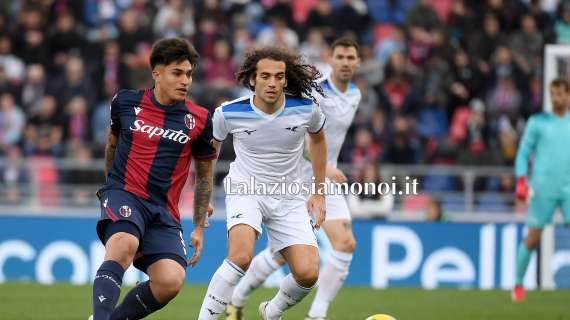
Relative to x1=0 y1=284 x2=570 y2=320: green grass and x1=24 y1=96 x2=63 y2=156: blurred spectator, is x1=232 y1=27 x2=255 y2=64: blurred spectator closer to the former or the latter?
x1=24 y1=96 x2=63 y2=156: blurred spectator

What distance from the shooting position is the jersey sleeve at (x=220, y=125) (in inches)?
353

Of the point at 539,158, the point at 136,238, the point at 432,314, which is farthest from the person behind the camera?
the point at 539,158

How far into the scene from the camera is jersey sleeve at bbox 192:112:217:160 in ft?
27.4

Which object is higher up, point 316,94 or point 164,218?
point 316,94

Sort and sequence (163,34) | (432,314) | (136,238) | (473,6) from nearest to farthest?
(136,238), (432,314), (163,34), (473,6)

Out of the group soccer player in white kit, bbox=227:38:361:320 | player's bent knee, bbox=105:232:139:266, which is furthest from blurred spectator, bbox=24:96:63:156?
player's bent knee, bbox=105:232:139:266

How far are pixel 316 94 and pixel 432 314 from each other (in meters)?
2.79

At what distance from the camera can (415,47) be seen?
20.7 meters

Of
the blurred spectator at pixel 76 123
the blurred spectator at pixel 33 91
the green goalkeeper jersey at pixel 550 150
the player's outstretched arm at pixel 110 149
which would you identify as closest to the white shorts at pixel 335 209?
the player's outstretched arm at pixel 110 149

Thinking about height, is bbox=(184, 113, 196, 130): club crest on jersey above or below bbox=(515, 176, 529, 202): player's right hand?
above

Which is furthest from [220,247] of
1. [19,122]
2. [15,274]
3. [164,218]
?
[164,218]

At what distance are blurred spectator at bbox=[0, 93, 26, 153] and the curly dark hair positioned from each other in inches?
387

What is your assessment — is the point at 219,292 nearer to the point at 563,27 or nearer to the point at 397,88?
the point at 397,88

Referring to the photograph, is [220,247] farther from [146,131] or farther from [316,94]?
[146,131]
